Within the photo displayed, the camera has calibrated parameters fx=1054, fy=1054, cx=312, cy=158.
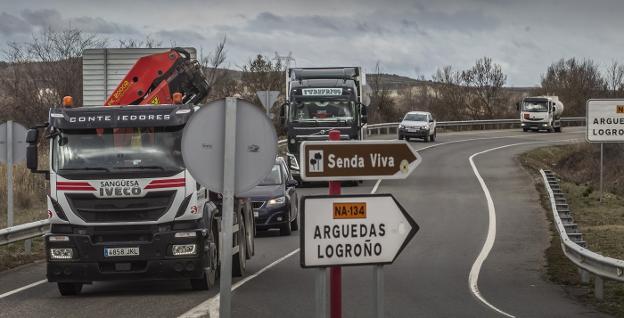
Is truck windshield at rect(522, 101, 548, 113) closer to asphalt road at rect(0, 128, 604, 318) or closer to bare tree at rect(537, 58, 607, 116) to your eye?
bare tree at rect(537, 58, 607, 116)

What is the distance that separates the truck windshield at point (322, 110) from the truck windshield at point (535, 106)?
42300 mm

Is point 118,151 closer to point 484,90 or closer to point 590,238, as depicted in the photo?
point 590,238

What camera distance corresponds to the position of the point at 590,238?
21422 mm

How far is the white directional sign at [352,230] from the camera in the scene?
24.6 feet

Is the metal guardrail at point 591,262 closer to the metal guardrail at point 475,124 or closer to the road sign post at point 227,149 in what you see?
the road sign post at point 227,149

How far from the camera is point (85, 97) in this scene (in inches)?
701

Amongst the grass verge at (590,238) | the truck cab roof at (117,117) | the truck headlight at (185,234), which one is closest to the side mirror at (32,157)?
the truck cab roof at (117,117)

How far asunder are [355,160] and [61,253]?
7.13 metres

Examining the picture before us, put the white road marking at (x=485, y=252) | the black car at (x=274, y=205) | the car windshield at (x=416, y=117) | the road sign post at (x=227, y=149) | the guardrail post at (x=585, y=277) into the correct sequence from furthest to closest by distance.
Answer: the car windshield at (x=416, y=117)
the black car at (x=274, y=205)
the guardrail post at (x=585, y=277)
the white road marking at (x=485, y=252)
the road sign post at (x=227, y=149)

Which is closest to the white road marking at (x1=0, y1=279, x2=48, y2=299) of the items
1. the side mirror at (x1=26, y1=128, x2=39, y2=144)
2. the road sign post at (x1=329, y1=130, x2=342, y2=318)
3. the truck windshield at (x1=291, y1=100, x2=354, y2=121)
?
the side mirror at (x1=26, y1=128, x2=39, y2=144)

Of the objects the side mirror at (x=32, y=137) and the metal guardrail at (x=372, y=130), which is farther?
the metal guardrail at (x=372, y=130)

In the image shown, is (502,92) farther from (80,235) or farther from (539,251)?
(80,235)

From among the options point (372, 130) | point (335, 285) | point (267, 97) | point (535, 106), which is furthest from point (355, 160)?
point (535, 106)

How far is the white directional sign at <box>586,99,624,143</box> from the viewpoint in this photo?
90.1 ft
